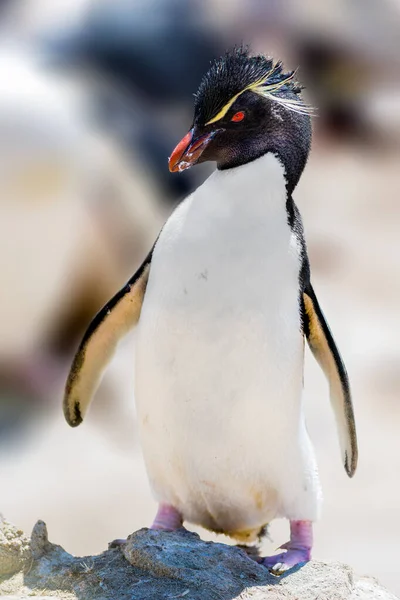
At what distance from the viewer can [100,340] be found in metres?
2.34

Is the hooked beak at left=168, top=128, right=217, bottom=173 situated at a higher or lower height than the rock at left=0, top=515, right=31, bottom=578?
higher

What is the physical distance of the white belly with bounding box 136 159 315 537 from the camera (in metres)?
1.99

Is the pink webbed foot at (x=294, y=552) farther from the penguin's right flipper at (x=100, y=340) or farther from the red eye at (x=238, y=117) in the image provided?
the red eye at (x=238, y=117)

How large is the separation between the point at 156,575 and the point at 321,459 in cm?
247

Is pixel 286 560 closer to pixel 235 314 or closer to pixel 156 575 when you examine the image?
pixel 156 575

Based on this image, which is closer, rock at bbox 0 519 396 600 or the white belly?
rock at bbox 0 519 396 600

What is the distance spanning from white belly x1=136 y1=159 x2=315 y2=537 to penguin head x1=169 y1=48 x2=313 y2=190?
0.25 feet

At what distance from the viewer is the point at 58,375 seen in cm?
524

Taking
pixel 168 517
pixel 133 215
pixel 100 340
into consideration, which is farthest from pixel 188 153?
pixel 133 215

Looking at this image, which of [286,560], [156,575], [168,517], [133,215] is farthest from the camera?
[133,215]

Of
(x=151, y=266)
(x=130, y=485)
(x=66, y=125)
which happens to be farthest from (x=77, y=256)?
(x=151, y=266)

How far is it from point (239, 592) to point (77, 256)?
13.1 ft

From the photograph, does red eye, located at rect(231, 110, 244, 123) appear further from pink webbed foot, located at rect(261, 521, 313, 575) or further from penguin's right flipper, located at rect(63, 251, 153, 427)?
pink webbed foot, located at rect(261, 521, 313, 575)

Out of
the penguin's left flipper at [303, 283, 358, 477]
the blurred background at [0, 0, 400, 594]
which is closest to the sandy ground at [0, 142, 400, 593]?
the blurred background at [0, 0, 400, 594]
